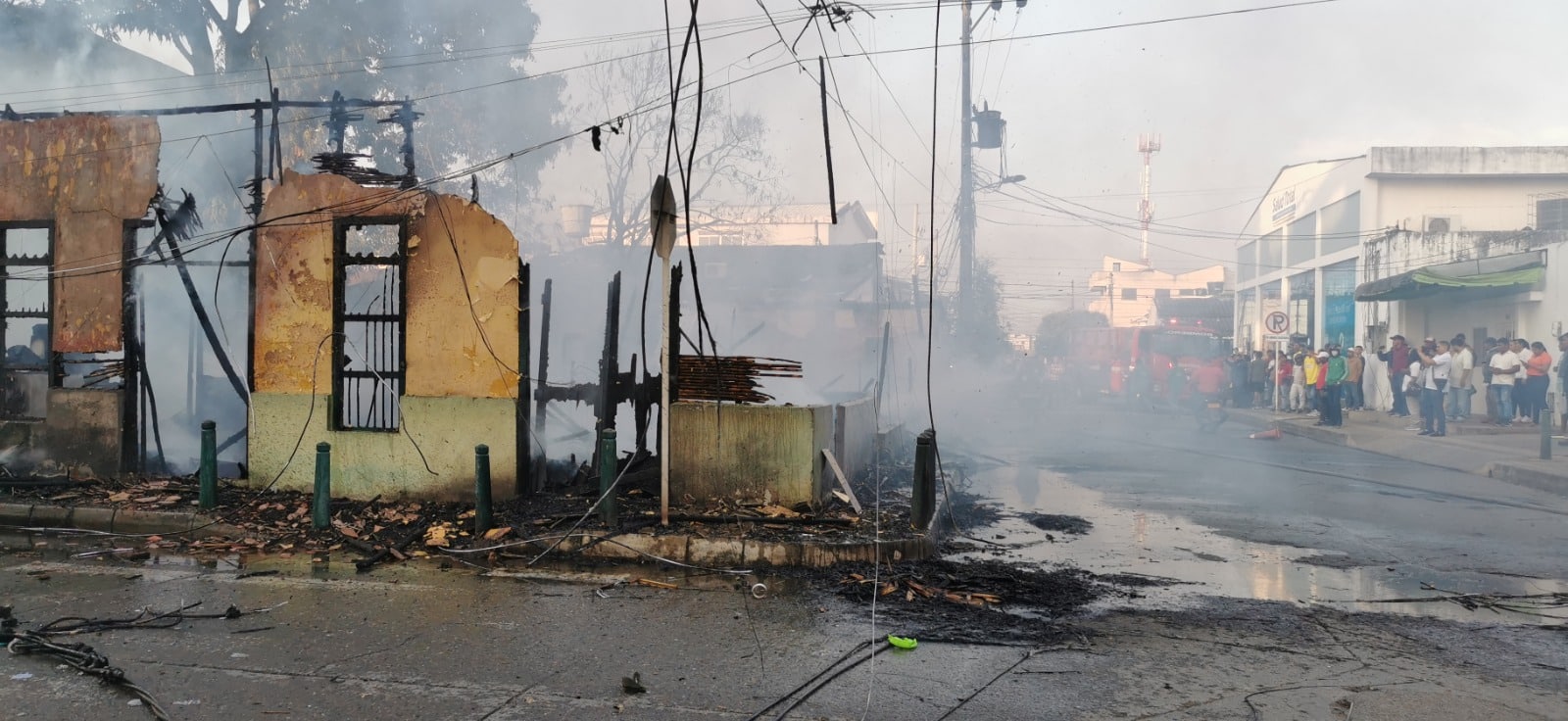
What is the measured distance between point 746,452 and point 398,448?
11.2 feet

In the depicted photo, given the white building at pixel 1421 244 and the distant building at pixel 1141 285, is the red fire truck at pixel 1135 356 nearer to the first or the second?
the white building at pixel 1421 244

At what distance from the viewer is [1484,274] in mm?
19766

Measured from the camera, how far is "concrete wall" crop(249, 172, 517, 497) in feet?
28.8

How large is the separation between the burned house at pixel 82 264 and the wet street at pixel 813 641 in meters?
2.10

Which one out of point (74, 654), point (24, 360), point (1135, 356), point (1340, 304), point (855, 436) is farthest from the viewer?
point (1135, 356)

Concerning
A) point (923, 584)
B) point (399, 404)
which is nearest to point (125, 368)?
point (399, 404)

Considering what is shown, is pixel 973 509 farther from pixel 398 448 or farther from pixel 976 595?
pixel 398 448

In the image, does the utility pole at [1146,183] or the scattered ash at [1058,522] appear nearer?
the scattered ash at [1058,522]

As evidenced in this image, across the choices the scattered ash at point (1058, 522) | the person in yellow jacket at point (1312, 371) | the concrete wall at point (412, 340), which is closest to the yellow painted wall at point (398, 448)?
the concrete wall at point (412, 340)

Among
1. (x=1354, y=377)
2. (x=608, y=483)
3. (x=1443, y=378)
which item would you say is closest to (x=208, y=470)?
(x=608, y=483)

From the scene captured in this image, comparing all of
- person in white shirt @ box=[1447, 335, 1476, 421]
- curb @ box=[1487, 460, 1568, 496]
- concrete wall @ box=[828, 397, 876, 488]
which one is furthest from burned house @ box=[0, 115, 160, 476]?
person in white shirt @ box=[1447, 335, 1476, 421]

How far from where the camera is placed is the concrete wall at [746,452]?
8234mm

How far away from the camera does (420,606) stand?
5801 mm

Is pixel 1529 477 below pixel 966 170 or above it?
below
